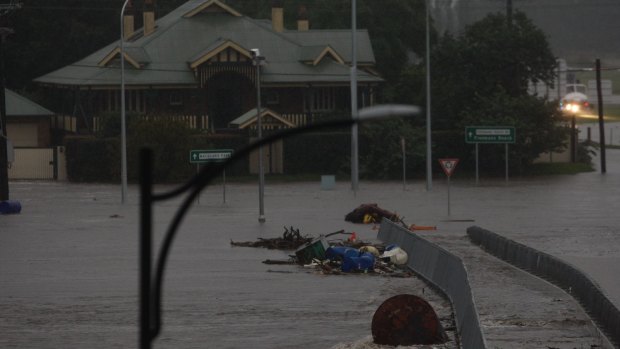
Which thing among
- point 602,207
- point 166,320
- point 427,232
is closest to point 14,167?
point 602,207

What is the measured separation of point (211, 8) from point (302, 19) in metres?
10.6

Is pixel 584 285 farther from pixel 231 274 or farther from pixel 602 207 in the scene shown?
pixel 602 207

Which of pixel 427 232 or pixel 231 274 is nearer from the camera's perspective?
pixel 231 274

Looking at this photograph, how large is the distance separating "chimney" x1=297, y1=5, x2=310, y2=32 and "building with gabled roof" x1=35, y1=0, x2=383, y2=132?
30.9 ft

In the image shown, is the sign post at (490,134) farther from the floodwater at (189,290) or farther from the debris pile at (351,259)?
the debris pile at (351,259)

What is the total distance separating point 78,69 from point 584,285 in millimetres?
72399

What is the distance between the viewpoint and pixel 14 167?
3462 inches

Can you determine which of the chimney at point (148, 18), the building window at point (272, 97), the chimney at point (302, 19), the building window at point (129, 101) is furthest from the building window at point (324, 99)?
the chimney at point (302, 19)

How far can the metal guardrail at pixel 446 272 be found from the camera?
19.6 metres

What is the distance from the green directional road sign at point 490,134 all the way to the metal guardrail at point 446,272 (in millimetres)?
24100

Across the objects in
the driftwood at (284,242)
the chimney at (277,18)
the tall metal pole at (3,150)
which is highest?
the chimney at (277,18)

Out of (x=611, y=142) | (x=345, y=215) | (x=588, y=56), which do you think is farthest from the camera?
(x=611, y=142)

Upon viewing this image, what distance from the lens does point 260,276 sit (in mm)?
32938

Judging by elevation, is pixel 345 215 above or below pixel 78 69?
below
